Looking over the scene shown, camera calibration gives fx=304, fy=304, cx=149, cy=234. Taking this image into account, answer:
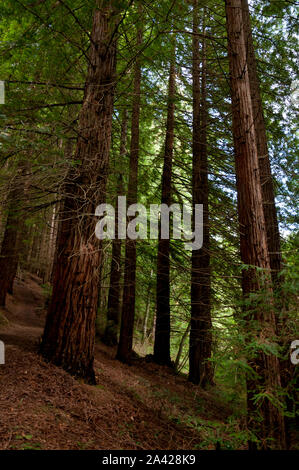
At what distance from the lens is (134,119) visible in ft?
32.1

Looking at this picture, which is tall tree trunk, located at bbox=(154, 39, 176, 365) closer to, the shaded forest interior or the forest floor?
the shaded forest interior

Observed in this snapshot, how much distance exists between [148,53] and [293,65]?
12.4 feet

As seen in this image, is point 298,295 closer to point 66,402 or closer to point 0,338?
point 66,402

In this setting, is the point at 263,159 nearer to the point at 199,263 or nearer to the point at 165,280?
the point at 199,263

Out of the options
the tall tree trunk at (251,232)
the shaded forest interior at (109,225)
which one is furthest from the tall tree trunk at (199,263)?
the tall tree trunk at (251,232)

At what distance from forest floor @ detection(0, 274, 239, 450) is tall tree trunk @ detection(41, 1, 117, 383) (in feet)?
1.15

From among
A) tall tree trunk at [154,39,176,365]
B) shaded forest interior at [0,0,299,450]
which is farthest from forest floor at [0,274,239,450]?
tall tree trunk at [154,39,176,365]

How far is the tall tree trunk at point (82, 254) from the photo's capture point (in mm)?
4965

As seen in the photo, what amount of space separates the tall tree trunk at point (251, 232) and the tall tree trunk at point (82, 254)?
2092 millimetres

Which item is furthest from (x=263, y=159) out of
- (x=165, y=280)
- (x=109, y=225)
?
(x=165, y=280)

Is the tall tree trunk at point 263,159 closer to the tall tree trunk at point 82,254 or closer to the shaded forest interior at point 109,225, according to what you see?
the shaded forest interior at point 109,225

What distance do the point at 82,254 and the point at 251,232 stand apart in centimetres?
268

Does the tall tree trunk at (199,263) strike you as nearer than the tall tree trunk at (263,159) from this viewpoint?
No

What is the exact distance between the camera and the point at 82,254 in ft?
16.6
